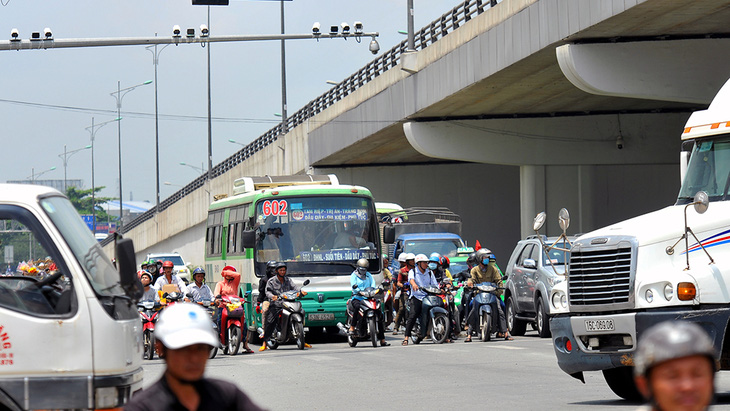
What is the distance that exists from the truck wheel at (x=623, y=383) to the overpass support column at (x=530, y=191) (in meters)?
29.5

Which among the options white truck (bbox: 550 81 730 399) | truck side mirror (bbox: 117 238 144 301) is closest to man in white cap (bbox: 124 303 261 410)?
truck side mirror (bbox: 117 238 144 301)

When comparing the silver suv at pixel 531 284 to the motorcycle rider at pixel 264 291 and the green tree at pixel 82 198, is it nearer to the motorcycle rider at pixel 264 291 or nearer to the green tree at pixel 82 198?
the motorcycle rider at pixel 264 291

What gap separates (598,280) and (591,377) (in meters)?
3.65

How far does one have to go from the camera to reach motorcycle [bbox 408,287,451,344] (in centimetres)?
2167

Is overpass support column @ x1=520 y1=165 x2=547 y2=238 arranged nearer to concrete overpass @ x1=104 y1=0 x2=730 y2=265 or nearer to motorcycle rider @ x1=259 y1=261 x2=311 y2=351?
concrete overpass @ x1=104 y1=0 x2=730 y2=265

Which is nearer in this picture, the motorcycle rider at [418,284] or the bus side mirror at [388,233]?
the motorcycle rider at [418,284]

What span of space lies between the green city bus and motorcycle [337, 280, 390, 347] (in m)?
1.37

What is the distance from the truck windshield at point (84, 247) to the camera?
7.22m

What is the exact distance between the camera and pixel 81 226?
7.71 meters

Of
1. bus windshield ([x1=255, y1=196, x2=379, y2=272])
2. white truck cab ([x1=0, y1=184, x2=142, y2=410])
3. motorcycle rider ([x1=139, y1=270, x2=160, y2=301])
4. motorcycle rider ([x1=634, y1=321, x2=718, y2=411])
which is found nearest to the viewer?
motorcycle rider ([x1=634, y1=321, x2=718, y2=411])

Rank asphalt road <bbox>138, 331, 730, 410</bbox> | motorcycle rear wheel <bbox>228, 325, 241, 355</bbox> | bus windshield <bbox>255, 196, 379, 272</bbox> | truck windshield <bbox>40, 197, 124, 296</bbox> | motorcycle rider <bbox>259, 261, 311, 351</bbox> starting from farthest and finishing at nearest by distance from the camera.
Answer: bus windshield <bbox>255, 196, 379, 272</bbox>
motorcycle rider <bbox>259, 261, 311, 351</bbox>
motorcycle rear wheel <bbox>228, 325, 241, 355</bbox>
asphalt road <bbox>138, 331, 730, 410</bbox>
truck windshield <bbox>40, 197, 124, 296</bbox>

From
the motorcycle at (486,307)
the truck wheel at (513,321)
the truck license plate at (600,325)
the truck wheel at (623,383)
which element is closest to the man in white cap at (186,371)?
the truck license plate at (600,325)

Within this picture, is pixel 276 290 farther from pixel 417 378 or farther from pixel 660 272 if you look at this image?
pixel 660 272

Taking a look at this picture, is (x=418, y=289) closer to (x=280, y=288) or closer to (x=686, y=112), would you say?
(x=280, y=288)
